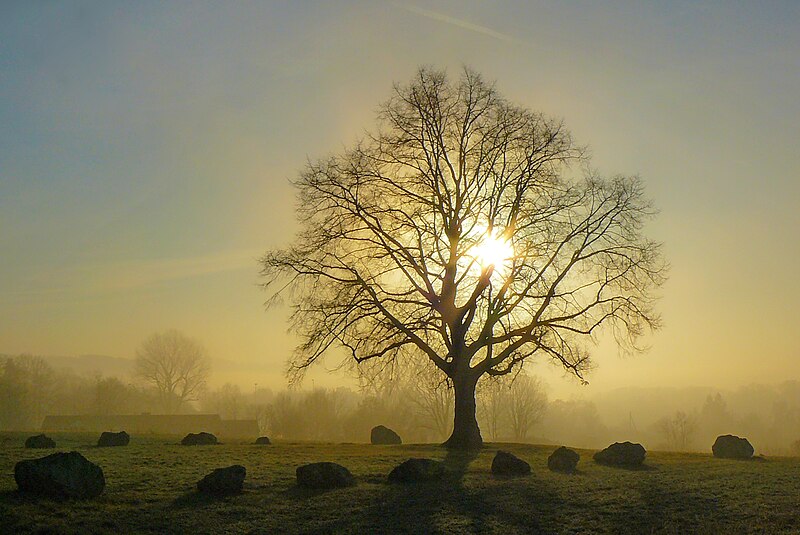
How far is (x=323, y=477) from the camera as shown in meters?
19.6

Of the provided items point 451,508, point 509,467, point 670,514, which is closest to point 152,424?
point 509,467

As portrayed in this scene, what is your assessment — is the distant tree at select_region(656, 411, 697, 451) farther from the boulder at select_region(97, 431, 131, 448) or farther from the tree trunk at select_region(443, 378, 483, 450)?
the boulder at select_region(97, 431, 131, 448)

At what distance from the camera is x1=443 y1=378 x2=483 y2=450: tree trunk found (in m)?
32.2

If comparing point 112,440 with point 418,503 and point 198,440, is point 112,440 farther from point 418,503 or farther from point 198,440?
point 418,503

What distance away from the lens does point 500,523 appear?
16.1m

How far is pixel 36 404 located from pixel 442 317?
87537mm

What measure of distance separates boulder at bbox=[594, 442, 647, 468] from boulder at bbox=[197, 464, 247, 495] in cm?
1510

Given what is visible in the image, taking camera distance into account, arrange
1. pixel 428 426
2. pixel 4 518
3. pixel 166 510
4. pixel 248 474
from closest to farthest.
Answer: pixel 4 518, pixel 166 510, pixel 248 474, pixel 428 426

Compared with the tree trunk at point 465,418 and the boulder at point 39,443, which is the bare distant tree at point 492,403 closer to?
the tree trunk at point 465,418

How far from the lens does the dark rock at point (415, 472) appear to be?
20.7 m

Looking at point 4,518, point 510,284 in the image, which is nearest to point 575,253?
point 510,284

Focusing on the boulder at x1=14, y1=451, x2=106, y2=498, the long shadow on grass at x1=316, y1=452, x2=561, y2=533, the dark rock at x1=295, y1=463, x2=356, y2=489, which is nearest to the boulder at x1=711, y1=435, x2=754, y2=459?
the long shadow on grass at x1=316, y1=452, x2=561, y2=533

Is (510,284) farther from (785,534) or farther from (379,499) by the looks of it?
(785,534)

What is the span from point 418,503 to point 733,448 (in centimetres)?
1904
